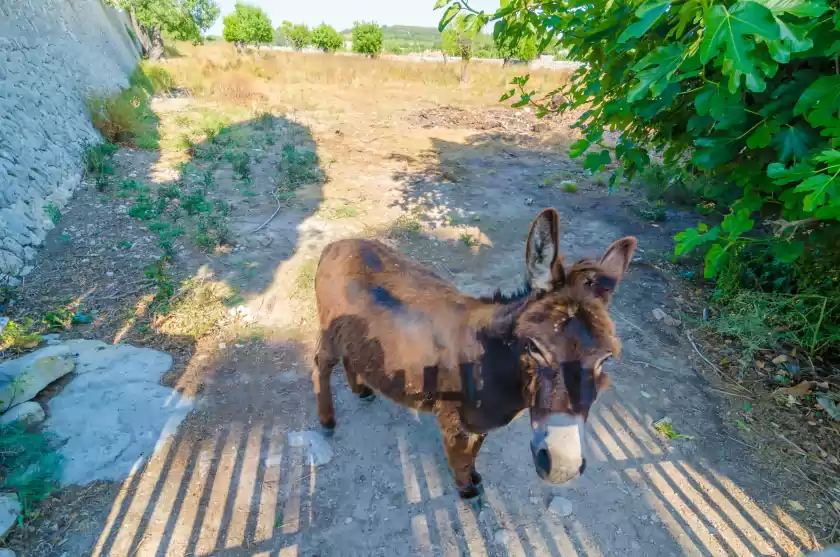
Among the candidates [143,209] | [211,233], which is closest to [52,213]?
[143,209]

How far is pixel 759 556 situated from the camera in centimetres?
277

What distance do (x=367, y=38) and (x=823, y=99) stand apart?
35923 millimetres

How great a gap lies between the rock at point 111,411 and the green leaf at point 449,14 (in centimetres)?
399

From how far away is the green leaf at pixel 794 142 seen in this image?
2463mm

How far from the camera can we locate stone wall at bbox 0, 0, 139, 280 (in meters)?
5.71

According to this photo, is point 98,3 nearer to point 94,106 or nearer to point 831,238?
point 94,106

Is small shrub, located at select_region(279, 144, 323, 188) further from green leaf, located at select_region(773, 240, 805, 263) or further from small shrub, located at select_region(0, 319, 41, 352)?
green leaf, located at select_region(773, 240, 805, 263)

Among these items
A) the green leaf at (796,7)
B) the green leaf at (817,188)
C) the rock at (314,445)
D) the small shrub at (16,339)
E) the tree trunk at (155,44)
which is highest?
the tree trunk at (155,44)

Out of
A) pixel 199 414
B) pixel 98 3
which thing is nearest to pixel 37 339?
pixel 199 414

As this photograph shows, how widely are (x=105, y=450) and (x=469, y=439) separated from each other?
9.85 feet

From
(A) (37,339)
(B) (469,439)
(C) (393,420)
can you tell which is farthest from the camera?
(A) (37,339)

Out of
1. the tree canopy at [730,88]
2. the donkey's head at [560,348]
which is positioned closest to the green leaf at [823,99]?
the tree canopy at [730,88]

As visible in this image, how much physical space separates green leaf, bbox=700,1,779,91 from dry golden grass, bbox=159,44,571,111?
1594 cm

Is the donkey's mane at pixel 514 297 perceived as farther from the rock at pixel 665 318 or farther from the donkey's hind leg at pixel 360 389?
the rock at pixel 665 318
